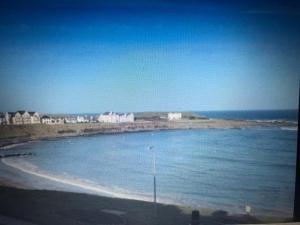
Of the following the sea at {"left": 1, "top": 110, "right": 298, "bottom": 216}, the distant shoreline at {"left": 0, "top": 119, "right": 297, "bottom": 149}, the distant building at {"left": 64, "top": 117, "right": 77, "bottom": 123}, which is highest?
the distant building at {"left": 64, "top": 117, "right": 77, "bottom": 123}

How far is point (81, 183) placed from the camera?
90.4 inches

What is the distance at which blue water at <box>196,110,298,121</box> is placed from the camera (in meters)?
2.37

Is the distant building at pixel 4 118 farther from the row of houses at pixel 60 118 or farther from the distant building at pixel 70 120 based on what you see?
the distant building at pixel 70 120

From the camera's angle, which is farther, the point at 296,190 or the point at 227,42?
the point at 296,190

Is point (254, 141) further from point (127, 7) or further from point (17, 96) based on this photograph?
point (17, 96)

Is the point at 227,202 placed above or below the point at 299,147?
below

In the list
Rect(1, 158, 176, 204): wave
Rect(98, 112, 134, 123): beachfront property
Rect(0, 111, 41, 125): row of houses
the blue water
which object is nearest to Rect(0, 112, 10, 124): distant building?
Rect(0, 111, 41, 125): row of houses

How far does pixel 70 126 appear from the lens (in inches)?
91.1

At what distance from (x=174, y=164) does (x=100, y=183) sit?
18.3 inches

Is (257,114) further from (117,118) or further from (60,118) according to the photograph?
(60,118)

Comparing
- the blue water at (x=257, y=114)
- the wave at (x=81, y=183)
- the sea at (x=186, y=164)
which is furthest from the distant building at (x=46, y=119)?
the blue water at (x=257, y=114)

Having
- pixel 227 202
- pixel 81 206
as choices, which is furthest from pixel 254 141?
pixel 81 206

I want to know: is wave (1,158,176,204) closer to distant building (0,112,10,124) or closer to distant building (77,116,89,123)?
distant building (0,112,10,124)

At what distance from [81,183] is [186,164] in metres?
0.64
